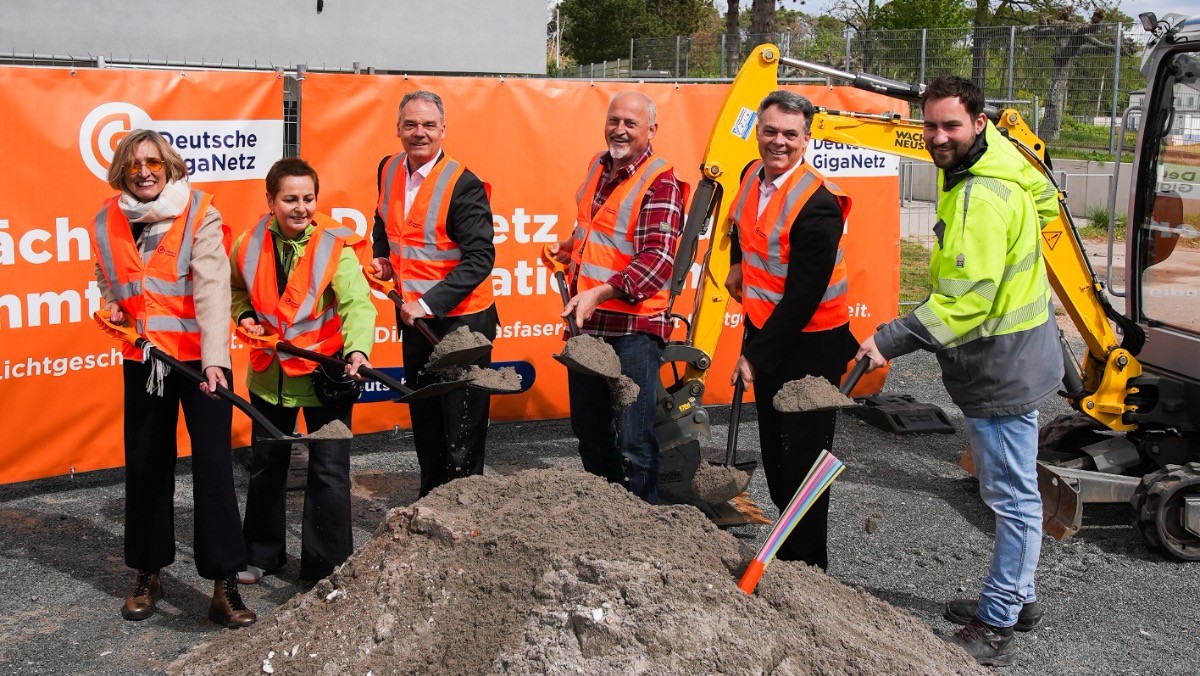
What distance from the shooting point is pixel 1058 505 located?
5.71 m

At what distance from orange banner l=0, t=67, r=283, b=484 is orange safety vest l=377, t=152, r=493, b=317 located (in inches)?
63.0

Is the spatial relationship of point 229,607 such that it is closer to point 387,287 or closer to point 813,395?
point 387,287

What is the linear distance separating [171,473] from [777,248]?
2.75m

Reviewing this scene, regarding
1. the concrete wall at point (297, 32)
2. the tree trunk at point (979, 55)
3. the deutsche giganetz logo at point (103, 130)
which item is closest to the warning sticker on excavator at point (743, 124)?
the deutsche giganetz logo at point (103, 130)

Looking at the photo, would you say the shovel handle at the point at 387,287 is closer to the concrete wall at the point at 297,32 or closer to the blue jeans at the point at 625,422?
the blue jeans at the point at 625,422

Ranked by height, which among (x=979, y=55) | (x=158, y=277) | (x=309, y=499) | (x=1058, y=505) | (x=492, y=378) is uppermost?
(x=979, y=55)

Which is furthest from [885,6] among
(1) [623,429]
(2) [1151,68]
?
(1) [623,429]

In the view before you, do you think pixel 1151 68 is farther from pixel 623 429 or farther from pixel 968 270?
pixel 623 429

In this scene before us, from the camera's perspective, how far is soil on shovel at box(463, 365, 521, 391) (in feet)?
16.5

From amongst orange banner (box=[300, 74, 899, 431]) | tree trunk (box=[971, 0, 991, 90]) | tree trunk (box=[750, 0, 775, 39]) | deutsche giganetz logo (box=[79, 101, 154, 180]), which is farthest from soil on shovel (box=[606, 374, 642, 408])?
tree trunk (box=[750, 0, 775, 39])

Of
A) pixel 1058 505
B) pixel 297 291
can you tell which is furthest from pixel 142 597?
pixel 1058 505

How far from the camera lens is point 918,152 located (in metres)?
6.34

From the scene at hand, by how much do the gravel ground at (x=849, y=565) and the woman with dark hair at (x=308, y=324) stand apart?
1.59 ft

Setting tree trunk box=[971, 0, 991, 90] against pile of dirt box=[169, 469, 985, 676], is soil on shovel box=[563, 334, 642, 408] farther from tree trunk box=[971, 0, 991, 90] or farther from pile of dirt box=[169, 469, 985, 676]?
tree trunk box=[971, 0, 991, 90]
